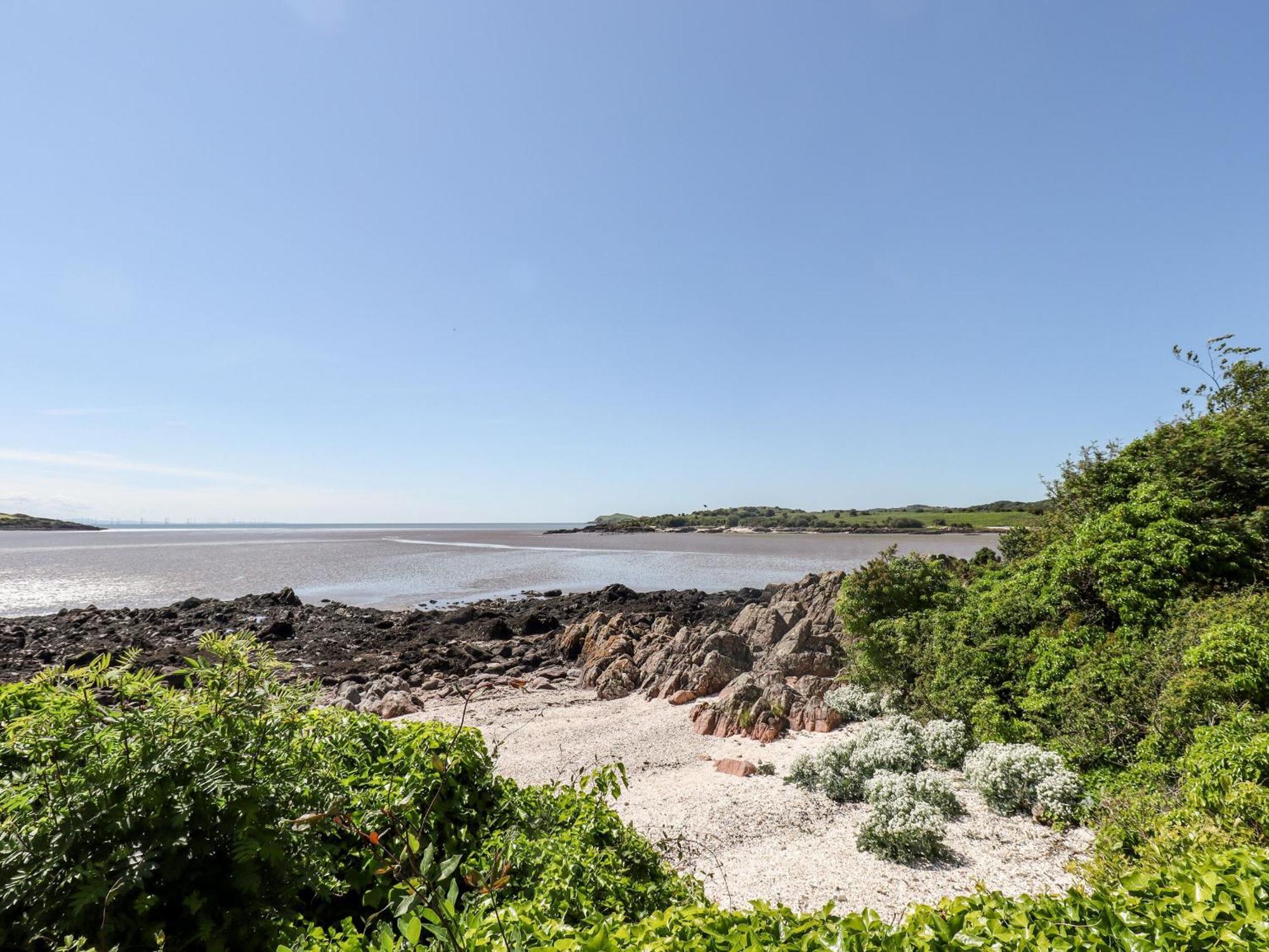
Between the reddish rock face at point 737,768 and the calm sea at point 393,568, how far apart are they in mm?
27681

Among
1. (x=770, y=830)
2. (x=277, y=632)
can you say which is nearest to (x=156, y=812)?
(x=770, y=830)

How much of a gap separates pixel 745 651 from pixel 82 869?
53.2 feet

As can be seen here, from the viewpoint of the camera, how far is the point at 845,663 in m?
15.4

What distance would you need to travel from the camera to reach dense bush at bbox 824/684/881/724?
1218 centimetres

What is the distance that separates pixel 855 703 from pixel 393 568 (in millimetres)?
48701

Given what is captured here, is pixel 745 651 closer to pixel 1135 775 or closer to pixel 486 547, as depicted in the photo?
pixel 1135 775

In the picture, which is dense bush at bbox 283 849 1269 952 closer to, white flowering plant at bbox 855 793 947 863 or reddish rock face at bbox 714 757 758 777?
white flowering plant at bbox 855 793 947 863

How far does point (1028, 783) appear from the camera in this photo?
786 cm

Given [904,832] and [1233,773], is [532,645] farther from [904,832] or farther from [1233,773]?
[1233,773]

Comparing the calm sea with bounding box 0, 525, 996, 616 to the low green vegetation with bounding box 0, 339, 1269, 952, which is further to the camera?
the calm sea with bounding box 0, 525, 996, 616

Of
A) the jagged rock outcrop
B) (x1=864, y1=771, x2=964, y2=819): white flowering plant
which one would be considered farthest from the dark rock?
(x1=864, y1=771, x2=964, y2=819): white flowering plant

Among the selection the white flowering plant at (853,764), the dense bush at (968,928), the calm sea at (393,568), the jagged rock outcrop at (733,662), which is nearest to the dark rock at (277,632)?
the calm sea at (393,568)

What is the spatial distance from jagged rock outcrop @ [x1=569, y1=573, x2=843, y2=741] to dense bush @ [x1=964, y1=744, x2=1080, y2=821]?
3.84 m

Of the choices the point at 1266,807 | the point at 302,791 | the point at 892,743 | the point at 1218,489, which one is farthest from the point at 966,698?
the point at 302,791
